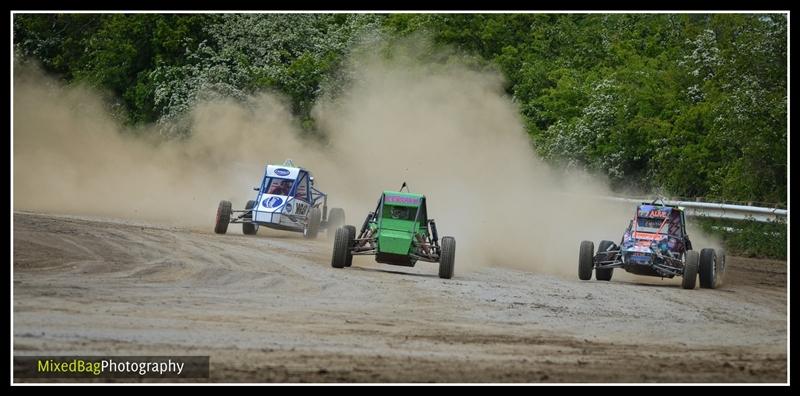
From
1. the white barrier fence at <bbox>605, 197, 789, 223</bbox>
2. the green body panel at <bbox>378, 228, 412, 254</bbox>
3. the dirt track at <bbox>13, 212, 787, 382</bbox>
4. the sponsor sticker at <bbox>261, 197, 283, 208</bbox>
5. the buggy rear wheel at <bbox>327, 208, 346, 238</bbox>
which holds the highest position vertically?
the sponsor sticker at <bbox>261, 197, 283, 208</bbox>

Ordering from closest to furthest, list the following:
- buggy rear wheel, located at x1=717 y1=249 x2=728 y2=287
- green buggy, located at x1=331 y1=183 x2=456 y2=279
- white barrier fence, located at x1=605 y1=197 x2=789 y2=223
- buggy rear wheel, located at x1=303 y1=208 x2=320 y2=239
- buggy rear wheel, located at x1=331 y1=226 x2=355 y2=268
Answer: green buggy, located at x1=331 y1=183 x2=456 y2=279 < buggy rear wheel, located at x1=331 y1=226 x2=355 y2=268 < buggy rear wheel, located at x1=717 y1=249 x2=728 y2=287 < white barrier fence, located at x1=605 y1=197 x2=789 y2=223 < buggy rear wheel, located at x1=303 y1=208 x2=320 y2=239

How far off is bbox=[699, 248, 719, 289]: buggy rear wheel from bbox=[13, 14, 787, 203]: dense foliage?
986cm

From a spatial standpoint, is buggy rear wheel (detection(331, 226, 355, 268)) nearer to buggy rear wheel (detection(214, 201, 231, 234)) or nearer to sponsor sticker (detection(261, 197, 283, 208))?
buggy rear wheel (detection(214, 201, 231, 234))

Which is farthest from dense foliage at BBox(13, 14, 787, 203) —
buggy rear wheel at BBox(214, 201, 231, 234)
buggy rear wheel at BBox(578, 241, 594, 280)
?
buggy rear wheel at BBox(214, 201, 231, 234)

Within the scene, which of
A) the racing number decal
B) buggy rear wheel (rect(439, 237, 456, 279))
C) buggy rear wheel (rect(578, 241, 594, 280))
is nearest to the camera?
buggy rear wheel (rect(439, 237, 456, 279))

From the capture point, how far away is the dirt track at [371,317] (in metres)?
13.0

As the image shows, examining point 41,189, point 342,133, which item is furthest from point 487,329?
point 41,189

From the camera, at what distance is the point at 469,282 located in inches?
890

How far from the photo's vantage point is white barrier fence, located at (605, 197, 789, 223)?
30906mm

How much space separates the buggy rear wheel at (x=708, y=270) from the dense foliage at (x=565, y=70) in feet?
32.3

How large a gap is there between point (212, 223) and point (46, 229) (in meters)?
10.5

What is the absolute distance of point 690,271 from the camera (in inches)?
920

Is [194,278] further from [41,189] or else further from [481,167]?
[41,189]

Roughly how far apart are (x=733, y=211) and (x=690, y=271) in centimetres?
956
